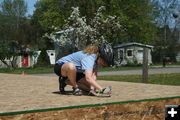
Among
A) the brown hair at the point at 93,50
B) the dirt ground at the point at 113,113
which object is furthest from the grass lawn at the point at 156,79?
the dirt ground at the point at 113,113

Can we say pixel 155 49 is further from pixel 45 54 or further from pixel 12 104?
pixel 12 104

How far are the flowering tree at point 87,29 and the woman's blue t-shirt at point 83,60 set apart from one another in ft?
132

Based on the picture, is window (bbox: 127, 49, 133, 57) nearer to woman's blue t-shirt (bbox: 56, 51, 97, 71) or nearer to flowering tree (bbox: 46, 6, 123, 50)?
flowering tree (bbox: 46, 6, 123, 50)

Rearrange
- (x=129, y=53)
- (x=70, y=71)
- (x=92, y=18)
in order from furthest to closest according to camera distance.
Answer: (x=129, y=53) < (x=92, y=18) < (x=70, y=71)

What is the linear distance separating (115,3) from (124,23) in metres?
2.48

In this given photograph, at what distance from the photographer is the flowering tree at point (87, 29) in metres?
50.0

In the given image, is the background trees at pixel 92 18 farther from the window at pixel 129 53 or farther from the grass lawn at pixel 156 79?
the grass lawn at pixel 156 79

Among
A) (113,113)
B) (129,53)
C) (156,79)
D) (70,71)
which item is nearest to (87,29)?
(129,53)

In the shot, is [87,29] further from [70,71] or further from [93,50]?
[93,50]

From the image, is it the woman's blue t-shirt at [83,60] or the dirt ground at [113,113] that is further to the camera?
the woman's blue t-shirt at [83,60]

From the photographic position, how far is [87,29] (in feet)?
164

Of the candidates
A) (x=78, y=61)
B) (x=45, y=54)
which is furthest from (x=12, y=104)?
(x=45, y=54)

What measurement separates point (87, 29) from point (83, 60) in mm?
42344

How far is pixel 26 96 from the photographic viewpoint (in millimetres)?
7586
